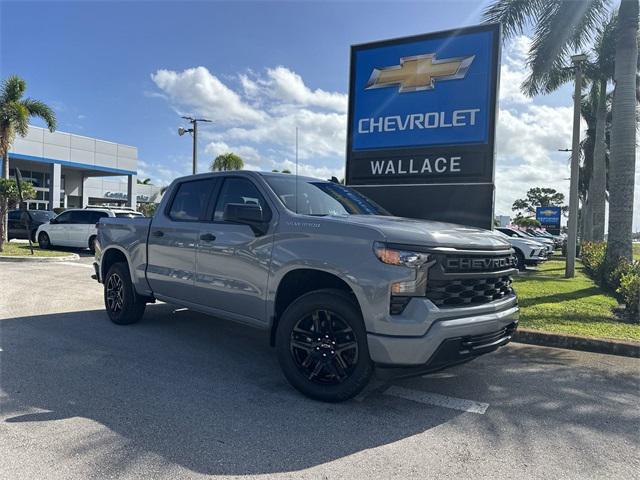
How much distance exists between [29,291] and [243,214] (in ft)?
22.1

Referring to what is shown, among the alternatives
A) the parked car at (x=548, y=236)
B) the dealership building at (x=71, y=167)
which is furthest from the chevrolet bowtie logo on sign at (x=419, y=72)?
the dealership building at (x=71, y=167)

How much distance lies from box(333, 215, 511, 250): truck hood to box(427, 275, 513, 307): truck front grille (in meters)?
0.27

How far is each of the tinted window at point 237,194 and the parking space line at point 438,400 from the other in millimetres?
2145

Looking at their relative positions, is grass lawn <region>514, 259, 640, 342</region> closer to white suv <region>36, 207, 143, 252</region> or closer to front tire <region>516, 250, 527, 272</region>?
front tire <region>516, 250, 527, 272</region>

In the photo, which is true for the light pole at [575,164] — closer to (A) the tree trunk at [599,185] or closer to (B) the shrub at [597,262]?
(B) the shrub at [597,262]

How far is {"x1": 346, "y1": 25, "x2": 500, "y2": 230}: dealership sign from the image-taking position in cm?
760

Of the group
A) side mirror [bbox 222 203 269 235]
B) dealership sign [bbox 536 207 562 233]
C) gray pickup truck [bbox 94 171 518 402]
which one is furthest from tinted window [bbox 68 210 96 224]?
dealership sign [bbox 536 207 562 233]

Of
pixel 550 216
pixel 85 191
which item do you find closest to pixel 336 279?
pixel 85 191

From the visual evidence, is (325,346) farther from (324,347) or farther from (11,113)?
(11,113)

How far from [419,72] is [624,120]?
5.26 meters

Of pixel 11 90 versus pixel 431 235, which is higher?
pixel 11 90

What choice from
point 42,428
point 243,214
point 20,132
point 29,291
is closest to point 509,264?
point 243,214

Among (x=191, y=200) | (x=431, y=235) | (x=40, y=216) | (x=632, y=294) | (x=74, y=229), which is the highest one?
(x=191, y=200)

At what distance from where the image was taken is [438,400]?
4188 mm
